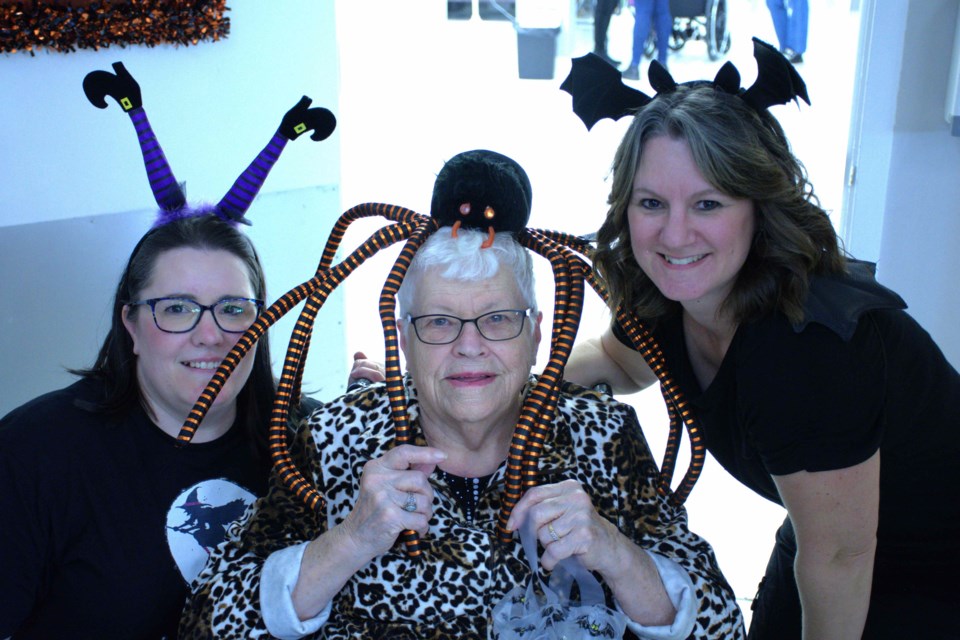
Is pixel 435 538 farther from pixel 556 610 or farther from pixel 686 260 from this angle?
pixel 686 260

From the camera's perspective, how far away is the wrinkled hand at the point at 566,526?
145 centimetres

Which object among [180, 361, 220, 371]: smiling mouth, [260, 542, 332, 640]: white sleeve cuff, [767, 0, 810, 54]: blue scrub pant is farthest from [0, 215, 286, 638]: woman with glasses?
[767, 0, 810, 54]: blue scrub pant

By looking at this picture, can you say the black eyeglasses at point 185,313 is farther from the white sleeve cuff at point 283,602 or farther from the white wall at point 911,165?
the white wall at point 911,165

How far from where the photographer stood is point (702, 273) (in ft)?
5.35

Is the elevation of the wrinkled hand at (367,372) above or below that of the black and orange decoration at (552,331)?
below

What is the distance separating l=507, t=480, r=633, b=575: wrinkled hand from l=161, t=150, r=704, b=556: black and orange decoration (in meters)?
0.14

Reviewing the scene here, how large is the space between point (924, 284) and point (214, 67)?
269 cm

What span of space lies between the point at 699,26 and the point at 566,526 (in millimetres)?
3070

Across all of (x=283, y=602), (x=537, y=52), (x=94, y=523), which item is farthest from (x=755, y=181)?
(x=537, y=52)

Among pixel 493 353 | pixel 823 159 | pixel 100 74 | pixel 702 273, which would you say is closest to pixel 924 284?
pixel 823 159

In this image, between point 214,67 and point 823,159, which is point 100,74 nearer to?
point 214,67

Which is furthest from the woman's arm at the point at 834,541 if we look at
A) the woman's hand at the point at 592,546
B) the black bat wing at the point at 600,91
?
the black bat wing at the point at 600,91

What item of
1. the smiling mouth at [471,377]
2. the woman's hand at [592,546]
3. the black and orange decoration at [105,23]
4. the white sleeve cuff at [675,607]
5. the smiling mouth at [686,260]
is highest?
the black and orange decoration at [105,23]

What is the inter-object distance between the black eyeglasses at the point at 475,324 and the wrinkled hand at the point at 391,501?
9.7 inches
